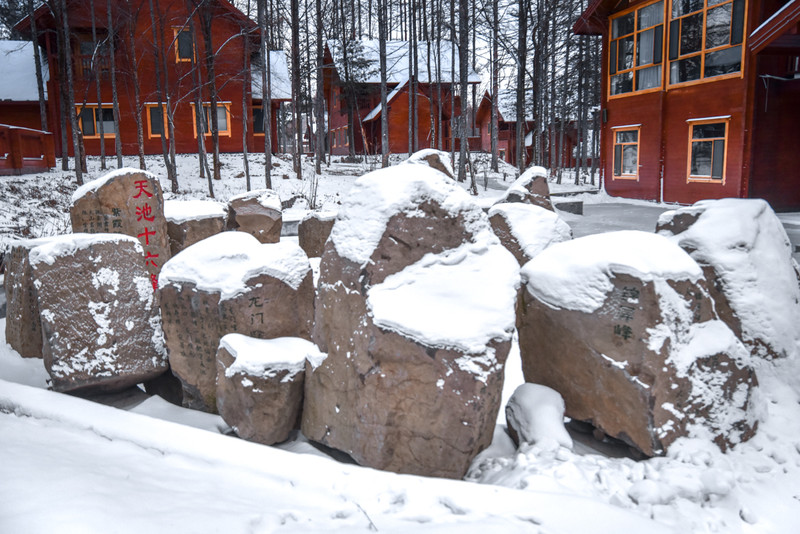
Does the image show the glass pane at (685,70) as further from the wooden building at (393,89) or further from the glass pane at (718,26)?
the wooden building at (393,89)

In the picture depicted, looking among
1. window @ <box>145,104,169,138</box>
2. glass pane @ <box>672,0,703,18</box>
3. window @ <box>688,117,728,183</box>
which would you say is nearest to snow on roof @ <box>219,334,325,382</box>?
window @ <box>688,117,728,183</box>

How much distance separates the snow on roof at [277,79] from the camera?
2261 centimetres

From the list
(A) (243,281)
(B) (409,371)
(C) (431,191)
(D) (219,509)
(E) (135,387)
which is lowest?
(E) (135,387)

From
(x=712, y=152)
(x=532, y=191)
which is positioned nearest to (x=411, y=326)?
(x=532, y=191)

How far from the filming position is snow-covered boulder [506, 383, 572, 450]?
3156mm

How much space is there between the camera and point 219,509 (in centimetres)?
235

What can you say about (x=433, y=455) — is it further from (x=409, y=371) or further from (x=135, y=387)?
(x=135, y=387)

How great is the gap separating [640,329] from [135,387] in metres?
3.96

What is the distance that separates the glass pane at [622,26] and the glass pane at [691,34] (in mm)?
1989

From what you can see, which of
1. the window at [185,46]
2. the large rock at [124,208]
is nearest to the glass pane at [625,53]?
the large rock at [124,208]

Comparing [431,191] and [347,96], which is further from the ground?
[347,96]

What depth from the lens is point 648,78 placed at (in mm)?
15062

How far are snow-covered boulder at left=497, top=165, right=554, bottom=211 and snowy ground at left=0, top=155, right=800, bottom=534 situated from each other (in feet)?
14.7

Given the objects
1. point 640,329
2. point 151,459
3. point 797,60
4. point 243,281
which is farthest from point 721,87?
point 151,459
